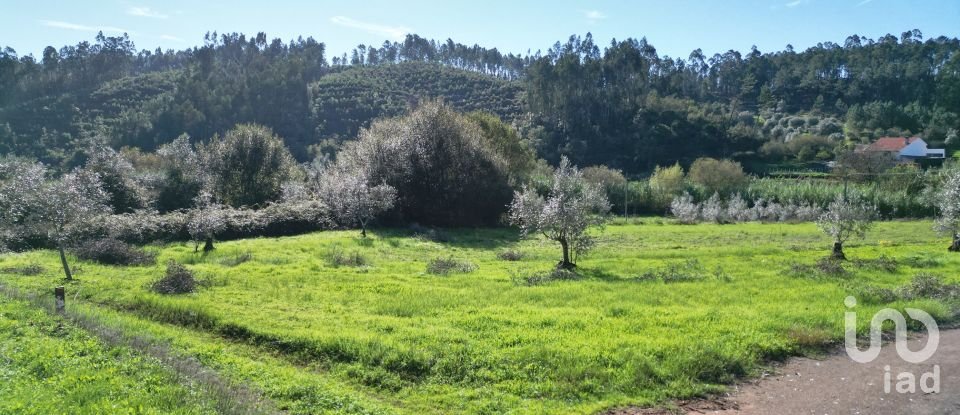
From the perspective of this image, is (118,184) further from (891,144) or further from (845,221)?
(891,144)

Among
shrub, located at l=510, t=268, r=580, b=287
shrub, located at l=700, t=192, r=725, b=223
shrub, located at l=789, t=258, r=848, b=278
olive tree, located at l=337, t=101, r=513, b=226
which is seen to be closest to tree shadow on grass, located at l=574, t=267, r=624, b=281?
shrub, located at l=510, t=268, r=580, b=287

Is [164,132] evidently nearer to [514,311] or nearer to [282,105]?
[282,105]

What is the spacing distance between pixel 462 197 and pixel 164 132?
7662cm

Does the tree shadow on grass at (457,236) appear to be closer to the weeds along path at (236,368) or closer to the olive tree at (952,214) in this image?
the weeds along path at (236,368)

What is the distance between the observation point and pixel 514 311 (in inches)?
712

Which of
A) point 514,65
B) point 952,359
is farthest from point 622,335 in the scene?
point 514,65

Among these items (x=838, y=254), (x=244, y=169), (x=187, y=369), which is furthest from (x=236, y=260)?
(x=244, y=169)

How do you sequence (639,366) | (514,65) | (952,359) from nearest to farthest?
1. (639,366)
2. (952,359)
3. (514,65)

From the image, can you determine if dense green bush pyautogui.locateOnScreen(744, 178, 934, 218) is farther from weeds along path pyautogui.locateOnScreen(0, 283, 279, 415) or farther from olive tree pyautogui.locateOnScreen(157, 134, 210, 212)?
weeds along path pyautogui.locateOnScreen(0, 283, 279, 415)

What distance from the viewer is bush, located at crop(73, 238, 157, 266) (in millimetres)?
29172

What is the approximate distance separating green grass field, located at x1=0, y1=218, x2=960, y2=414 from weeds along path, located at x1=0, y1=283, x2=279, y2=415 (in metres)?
0.38

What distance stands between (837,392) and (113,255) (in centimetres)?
3097

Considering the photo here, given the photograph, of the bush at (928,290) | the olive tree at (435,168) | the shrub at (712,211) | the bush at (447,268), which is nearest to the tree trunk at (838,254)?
the bush at (928,290)

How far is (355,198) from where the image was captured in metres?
44.0
